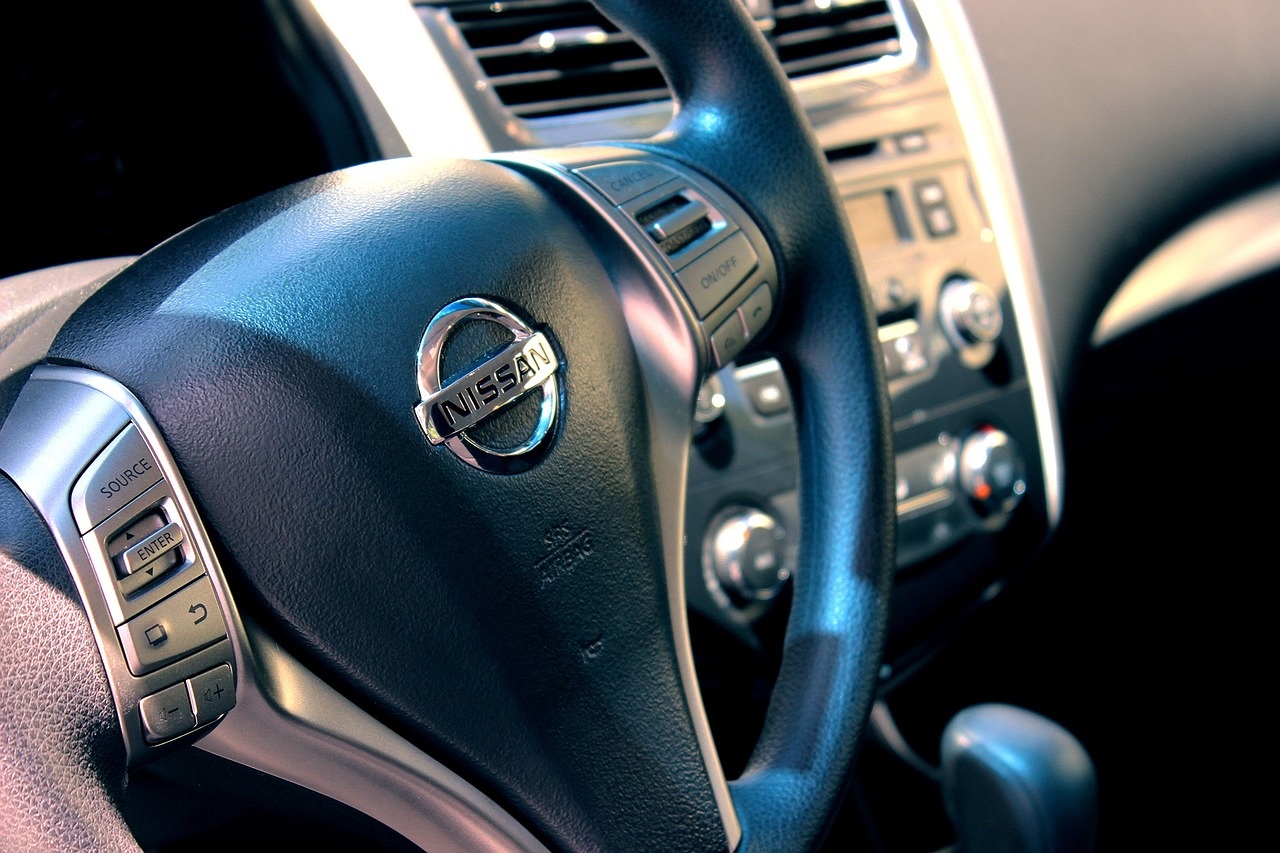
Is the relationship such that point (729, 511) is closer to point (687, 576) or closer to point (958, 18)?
point (687, 576)

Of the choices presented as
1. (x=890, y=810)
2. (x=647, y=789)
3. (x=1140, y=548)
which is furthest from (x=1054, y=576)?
(x=647, y=789)

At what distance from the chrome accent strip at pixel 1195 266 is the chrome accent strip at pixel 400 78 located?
0.79 m

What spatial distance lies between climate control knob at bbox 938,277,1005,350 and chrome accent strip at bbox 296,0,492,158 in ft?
1.66

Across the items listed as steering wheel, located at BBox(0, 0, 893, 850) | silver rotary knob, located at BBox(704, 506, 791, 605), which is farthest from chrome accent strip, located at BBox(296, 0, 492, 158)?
silver rotary knob, located at BBox(704, 506, 791, 605)

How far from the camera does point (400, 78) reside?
0.96 m

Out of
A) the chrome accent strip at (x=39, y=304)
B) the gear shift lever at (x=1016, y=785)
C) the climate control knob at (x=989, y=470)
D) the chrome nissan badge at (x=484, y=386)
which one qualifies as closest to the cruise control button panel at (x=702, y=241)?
the chrome nissan badge at (x=484, y=386)

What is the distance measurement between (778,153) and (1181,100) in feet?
2.79

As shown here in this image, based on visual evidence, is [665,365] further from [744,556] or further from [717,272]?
[744,556]

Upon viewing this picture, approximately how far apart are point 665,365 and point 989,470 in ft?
2.11

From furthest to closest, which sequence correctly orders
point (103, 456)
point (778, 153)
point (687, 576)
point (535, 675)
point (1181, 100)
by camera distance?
point (1181, 100) < point (687, 576) < point (778, 153) < point (535, 675) < point (103, 456)

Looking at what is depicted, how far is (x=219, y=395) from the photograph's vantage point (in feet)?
1.67

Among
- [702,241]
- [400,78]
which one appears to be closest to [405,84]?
[400,78]

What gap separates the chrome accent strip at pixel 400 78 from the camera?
958mm

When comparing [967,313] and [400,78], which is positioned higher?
[400,78]
